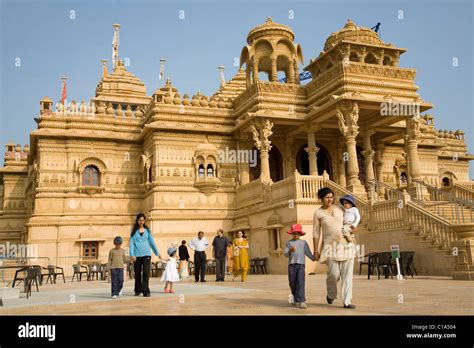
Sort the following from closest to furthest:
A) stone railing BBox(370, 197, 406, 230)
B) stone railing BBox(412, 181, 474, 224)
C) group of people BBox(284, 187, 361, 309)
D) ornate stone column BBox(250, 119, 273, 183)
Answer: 1. group of people BBox(284, 187, 361, 309)
2. stone railing BBox(370, 197, 406, 230)
3. stone railing BBox(412, 181, 474, 224)
4. ornate stone column BBox(250, 119, 273, 183)

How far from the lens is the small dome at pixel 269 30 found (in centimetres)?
2711

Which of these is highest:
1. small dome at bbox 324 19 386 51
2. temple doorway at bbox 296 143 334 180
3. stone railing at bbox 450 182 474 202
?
small dome at bbox 324 19 386 51

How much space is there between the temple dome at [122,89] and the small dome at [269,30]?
15.4 m

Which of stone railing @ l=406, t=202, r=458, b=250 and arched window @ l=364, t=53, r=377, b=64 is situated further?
arched window @ l=364, t=53, r=377, b=64

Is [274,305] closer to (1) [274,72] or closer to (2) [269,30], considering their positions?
(1) [274,72]

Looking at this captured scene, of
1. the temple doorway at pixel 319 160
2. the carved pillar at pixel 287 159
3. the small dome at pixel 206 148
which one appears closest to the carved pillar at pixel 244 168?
the small dome at pixel 206 148

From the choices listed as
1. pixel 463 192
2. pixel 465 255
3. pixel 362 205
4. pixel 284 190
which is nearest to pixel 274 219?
pixel 284 190

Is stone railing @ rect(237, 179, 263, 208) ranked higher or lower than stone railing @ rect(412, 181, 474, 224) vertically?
higher

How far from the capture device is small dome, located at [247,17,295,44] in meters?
27.1

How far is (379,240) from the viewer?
17094 mm

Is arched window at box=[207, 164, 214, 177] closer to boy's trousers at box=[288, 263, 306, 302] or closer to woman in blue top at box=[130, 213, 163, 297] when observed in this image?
woman in blue top at box=[130, 213, 163, 297]

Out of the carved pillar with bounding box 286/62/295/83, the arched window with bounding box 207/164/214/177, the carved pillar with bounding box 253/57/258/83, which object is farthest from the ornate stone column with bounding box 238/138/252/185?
the carved pillar with bounding box 286/62/295/83

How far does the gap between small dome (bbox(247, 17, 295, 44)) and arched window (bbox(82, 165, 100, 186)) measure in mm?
12014
